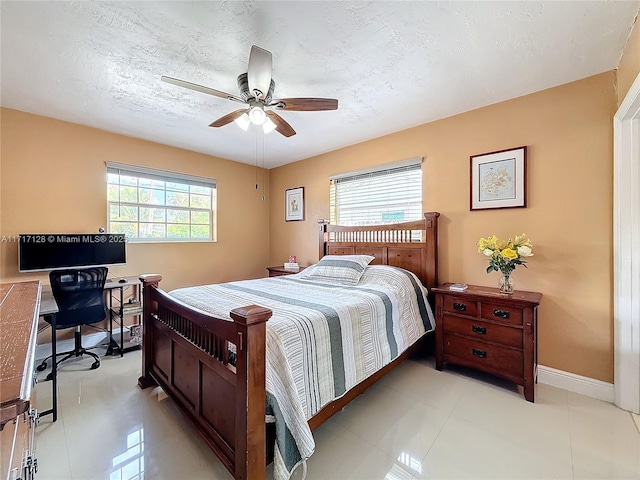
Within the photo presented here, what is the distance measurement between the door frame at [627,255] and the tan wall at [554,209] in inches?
4.0

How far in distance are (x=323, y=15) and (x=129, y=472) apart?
2829 millimetres

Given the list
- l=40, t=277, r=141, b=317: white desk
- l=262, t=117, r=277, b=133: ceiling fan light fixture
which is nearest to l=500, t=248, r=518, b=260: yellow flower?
l=262, t=117, r=277, b=133: ceiling fan light fixture

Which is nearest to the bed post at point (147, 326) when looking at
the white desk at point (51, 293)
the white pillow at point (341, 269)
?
the white desk at point (51, 293)

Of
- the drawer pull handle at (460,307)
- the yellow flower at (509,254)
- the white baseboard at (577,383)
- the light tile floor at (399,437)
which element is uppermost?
the yellow flower at (509,254)

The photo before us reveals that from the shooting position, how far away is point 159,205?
391 cm

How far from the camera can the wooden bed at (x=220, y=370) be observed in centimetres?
130

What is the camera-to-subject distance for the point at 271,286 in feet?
9.12

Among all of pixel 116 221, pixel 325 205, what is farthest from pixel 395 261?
pixel 116 221

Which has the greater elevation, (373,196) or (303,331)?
(373,196)

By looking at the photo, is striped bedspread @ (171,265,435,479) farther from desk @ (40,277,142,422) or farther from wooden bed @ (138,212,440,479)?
desk @ (40,277,142,422)

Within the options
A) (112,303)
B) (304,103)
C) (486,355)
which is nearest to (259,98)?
(304,103)

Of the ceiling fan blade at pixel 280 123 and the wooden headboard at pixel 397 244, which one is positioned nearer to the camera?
the ceiling fan blade at pixel 280 123

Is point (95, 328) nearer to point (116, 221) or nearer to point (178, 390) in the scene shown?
point (116, 221)

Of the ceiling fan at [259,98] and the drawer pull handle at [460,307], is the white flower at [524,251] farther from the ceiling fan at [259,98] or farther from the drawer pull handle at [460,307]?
the ceiling fan at [259,98]
